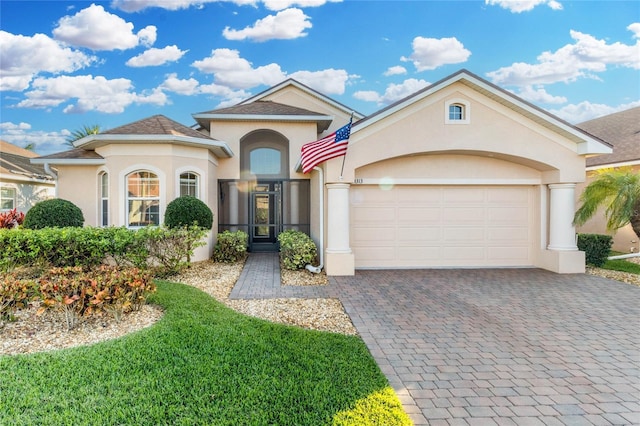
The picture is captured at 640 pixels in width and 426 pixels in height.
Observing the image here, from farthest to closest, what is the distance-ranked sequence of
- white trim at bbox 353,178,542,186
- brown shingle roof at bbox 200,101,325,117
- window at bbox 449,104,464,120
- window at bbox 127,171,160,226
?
1. brown shingle roof at bbox 200,101,325,117
2. window at bbox 127,171,160,226
3. white trim at bbox 353,178,542,186
4. window at bbox 449,104,464,120

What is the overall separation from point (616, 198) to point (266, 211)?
11466 mm

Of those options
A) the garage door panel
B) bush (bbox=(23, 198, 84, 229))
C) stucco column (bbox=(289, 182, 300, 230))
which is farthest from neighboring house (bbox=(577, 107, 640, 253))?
bush (bbox=(23, 198, 84, 229))

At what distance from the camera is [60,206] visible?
984 cm

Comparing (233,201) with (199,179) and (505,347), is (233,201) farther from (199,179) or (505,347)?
(505,347)

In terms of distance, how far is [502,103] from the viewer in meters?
9.61

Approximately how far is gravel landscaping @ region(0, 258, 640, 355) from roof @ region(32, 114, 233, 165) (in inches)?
183

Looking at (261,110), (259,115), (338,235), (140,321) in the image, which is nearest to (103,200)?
(259,115)

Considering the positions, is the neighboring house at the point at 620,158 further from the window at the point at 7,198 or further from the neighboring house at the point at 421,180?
the window at the point at 7,198

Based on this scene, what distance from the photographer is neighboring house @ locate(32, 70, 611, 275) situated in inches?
373

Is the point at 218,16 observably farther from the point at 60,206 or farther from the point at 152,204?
the point at 60,206

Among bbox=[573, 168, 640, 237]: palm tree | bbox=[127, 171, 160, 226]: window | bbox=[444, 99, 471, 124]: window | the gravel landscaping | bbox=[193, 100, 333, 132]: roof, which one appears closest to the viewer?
the gravel landscaping

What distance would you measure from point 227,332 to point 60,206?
803cm

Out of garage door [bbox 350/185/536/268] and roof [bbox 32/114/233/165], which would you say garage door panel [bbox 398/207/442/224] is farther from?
roof [bbox 32/114/233/165]

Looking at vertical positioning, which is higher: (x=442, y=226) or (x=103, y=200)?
(x=103, y=200)
